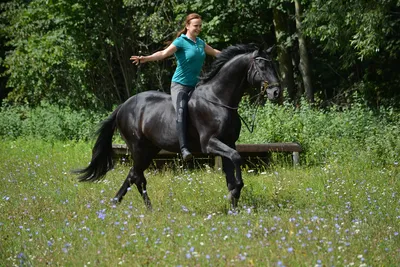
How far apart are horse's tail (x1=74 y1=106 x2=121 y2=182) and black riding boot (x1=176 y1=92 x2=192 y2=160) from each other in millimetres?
1728

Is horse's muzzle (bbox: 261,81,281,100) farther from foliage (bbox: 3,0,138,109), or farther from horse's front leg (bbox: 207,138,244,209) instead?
foliage (bbox: 3,0,138,109)

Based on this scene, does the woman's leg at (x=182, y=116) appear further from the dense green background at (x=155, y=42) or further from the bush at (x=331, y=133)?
the dense green background at (x=155, y=42)

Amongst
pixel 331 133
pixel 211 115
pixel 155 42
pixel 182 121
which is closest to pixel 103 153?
pixel 182 121

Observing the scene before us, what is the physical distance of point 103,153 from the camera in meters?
10.8

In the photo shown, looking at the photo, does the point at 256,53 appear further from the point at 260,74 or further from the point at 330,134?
the point at 330,134

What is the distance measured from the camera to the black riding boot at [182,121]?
921cm

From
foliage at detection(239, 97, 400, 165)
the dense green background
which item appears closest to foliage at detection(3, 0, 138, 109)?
the dense green background

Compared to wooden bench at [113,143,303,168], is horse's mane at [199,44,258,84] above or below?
above

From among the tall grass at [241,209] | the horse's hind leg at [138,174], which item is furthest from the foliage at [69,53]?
the horse's hind leg at [138,174]

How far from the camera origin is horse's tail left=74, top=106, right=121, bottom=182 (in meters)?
→ 10.7

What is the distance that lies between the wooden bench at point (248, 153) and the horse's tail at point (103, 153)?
1.55 m

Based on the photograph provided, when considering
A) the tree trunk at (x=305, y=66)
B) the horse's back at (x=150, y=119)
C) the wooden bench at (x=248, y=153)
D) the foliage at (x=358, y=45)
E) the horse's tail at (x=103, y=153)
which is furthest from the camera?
the tree trunk at (x=305, y=66)

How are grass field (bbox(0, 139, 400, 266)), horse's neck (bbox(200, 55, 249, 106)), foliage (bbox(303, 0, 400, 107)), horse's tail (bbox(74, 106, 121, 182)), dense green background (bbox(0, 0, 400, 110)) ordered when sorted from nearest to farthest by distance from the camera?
1. grass field (bbox(0, 139, 400, 266))
2. horse's neck (bbox(200, 55, 249, 106))
3. horse's tail (bbox(74, 106, 121, 182))
4. foliage (bbox(303, 0, 400, 107))
5. dense green background (bbox(0, 0, 400, 110))

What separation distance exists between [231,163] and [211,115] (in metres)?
0.67
